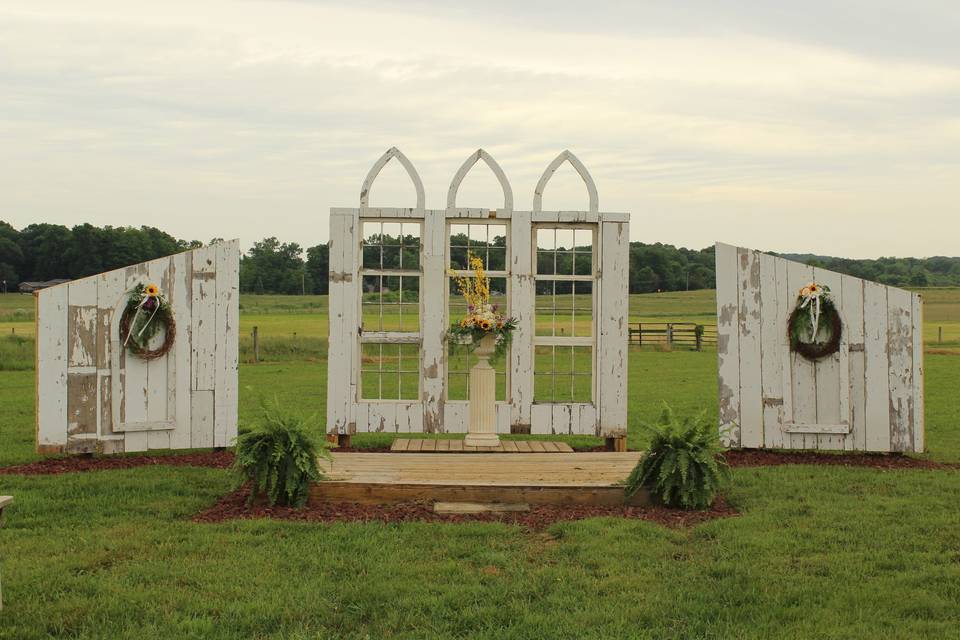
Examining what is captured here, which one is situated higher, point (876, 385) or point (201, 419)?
point (876, 385)

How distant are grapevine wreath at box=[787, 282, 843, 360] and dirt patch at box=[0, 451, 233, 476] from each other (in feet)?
18.7

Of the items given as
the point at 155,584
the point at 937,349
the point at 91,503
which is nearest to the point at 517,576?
the point at 155,584

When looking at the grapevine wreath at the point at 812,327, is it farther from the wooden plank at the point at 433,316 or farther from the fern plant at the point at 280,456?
the fern plant at the point at 280,456

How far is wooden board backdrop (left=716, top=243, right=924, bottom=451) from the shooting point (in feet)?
32.3

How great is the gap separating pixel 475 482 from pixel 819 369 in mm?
4136

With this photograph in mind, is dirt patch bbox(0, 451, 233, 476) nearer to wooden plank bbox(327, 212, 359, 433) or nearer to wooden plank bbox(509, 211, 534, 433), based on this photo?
wooden plank bbox(327, 212, 359, 433)

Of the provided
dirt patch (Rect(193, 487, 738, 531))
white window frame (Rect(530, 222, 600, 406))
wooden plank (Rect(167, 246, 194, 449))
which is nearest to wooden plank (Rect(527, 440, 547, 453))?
white window frame (Rect(530, 222, 600, 406))

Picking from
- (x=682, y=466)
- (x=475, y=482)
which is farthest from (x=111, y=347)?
(x=682, y=466)

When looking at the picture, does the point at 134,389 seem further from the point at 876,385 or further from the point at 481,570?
the point at 876,385

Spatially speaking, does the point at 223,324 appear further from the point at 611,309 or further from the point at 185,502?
the point at 611,309

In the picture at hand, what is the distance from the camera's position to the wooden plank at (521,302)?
10.2 m

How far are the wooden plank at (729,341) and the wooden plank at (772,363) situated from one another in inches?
10.1

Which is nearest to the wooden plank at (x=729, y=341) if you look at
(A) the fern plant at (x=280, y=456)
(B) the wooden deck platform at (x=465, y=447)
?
(B) the wooden deck platform at (x=465, y=447)

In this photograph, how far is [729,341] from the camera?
9.94 meters
